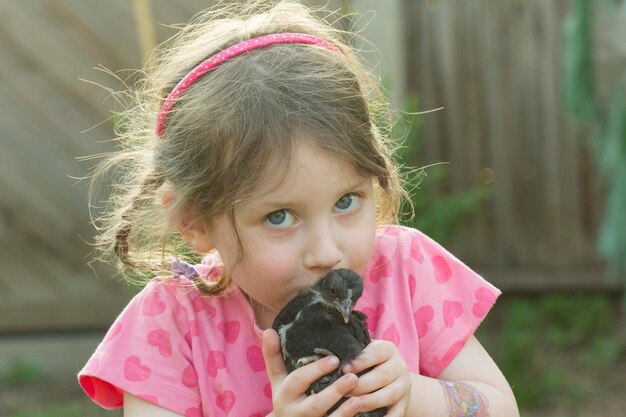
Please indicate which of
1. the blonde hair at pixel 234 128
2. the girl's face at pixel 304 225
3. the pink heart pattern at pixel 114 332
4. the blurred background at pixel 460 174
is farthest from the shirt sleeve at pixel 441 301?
the blurred background at pixel 460 174

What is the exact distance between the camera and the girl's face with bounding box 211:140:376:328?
6.53 feet

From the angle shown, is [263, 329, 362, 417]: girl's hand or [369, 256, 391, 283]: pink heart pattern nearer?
[263, 329, 362, 417]: girl's hand

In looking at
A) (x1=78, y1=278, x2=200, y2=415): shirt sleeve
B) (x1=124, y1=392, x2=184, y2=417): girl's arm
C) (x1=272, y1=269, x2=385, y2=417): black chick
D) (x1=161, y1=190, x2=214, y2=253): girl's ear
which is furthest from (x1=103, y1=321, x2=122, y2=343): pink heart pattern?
(x1=272, y1=269, x2=385, y2=417): black chick

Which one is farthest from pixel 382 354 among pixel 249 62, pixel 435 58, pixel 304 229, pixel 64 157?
pixel 435 58

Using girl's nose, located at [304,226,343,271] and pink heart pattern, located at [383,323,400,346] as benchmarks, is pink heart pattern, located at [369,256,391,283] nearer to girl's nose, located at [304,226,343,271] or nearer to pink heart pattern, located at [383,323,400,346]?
pink heart pattern, located at [383,323,400,346]

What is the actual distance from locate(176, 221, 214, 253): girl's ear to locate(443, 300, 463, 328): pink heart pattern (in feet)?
1.88

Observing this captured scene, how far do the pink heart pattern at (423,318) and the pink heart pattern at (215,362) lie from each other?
0.46m

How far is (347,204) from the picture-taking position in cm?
206

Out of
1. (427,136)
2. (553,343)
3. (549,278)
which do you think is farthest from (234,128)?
(549,278)

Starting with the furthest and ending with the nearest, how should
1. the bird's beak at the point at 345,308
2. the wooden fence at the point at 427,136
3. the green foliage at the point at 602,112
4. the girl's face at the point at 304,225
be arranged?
the wooden fence at the point at 427,136
the green foliage at the point at 602,112
the girl's face at the point at 304,225
the bird's beak at the point at 345,308

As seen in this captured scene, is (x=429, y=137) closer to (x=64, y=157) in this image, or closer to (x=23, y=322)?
(x=64, y=157)

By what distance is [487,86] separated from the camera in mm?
6766

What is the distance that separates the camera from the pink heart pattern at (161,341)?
7.49 ft

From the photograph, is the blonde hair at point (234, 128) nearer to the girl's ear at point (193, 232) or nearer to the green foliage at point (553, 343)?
the girl's ear at point (193, 232)
